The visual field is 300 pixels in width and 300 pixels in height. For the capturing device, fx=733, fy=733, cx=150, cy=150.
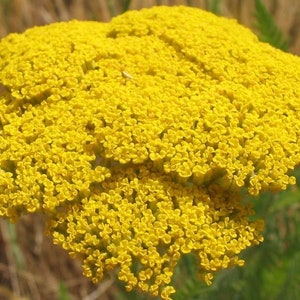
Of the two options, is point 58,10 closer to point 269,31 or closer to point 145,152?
point 269,31

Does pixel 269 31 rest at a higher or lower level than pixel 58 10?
lower

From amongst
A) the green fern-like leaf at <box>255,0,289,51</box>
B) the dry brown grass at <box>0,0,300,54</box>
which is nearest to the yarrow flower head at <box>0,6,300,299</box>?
the green fern-like leaf at <box>255,0,289,51</box>

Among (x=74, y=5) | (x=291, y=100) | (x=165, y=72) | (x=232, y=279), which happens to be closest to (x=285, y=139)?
(x=291, y=100)

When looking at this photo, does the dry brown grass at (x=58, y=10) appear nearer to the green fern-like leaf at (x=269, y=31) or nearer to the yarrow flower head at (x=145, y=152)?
the green fern-like leaf at (x=269, y=31)

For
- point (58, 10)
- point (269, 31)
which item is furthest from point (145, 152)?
point (58, 10)

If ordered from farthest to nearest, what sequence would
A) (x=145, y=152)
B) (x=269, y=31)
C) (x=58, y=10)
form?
(x=58, y=10) → (x=269, y=31) → (x=145, y=152)

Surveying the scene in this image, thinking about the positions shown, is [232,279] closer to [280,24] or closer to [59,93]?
[59,93]

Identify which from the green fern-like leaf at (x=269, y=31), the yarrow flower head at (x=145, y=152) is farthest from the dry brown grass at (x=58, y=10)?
the yarrow flower head at (x=145, y=152)

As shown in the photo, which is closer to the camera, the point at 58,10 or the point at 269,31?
the point at 269,31

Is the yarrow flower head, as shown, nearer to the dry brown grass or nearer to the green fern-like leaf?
the green fern-like leaf
